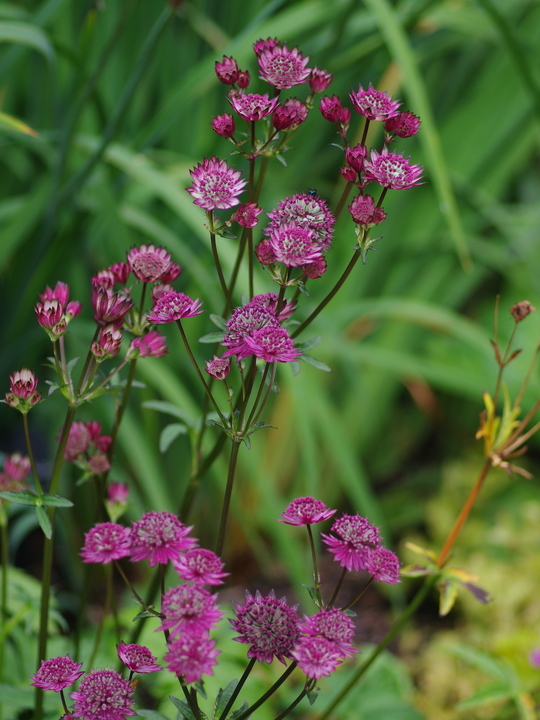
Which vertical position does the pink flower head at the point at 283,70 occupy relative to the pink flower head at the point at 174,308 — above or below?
above

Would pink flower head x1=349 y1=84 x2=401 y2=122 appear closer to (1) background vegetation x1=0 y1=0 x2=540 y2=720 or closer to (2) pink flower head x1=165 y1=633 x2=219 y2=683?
(2) pink flower head x1=165 y1=633 x2=219 y2=683

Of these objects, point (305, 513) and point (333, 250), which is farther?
point (333, 250)

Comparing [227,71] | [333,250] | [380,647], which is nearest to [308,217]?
[227,71]

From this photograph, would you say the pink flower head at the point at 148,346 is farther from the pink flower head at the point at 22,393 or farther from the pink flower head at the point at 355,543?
the pink flower head at the point at 355,543

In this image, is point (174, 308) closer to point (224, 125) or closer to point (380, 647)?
point (224, 125)

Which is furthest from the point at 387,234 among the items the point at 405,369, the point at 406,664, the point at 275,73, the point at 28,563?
the point at 275,73

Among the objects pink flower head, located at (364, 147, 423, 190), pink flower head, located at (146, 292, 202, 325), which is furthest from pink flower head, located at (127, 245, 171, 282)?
pink flower head, located at (364, 147, 423, 190)

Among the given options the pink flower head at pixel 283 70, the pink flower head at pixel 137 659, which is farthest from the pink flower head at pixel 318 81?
the pink flower head at pixel 137 659
